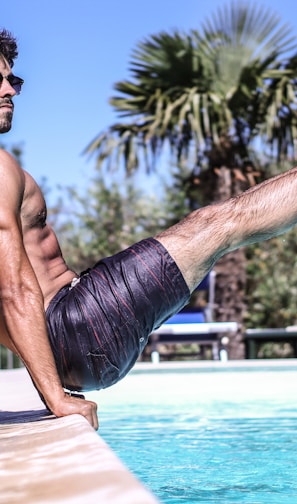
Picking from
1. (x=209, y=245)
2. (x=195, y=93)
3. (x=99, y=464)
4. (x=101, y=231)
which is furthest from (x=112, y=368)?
(x=101, y=231)

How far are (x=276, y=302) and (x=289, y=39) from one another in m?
5.45

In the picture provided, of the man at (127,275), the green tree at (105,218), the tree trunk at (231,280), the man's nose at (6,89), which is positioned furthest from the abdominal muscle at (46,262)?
the green tree at (105,218)

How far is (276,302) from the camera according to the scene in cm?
1520

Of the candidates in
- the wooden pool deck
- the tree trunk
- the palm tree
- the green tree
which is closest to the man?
the wooden pool deck

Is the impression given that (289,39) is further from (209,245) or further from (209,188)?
(209,245)

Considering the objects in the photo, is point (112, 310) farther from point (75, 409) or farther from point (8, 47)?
point (8, 47)

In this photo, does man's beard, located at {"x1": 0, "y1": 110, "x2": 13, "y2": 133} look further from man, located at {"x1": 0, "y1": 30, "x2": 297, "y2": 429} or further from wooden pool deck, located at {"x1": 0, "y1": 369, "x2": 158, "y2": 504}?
wooden pool deck, located at {"x1": 0, "y1": 369, "x2": 158, "y2": 504}

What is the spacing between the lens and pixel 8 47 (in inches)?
108

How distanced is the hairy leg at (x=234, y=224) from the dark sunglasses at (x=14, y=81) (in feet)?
2.42

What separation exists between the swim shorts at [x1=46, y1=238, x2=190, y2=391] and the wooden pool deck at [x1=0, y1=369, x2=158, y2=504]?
677 millimetres

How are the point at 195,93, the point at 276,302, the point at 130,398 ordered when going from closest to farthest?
the point at 130,398
the point at 195,93
the point at 276,302

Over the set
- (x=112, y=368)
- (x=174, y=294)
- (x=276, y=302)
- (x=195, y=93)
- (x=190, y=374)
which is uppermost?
(x=195, y=93)

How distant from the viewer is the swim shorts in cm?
250

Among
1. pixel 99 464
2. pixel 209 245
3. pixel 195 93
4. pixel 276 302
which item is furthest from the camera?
pixel 276 302
